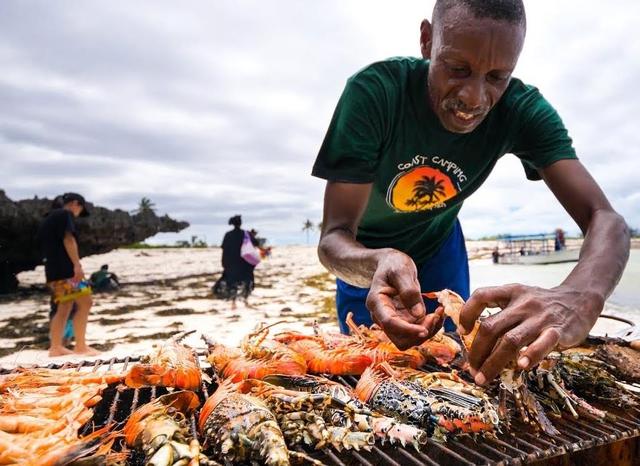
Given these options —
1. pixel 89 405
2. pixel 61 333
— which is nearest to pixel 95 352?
pixel 61 333

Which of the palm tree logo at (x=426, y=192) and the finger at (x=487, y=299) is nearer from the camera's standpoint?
the finger at (x=487, y=299)

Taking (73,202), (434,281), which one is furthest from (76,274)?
(434,281)

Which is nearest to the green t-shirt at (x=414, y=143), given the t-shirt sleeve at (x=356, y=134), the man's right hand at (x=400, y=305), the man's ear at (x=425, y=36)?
the t-shirt sleeve at (x=356, y=134)

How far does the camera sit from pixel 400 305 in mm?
1926

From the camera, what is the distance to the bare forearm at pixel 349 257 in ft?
7.21

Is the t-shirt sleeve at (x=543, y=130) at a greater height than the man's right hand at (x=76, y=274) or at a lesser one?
greater

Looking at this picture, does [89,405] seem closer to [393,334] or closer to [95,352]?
[393,334]

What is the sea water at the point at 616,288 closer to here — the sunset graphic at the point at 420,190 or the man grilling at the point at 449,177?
the man grilling at the point at 449,177

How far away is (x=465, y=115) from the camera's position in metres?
2.52

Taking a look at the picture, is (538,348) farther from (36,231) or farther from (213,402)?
(36,231)

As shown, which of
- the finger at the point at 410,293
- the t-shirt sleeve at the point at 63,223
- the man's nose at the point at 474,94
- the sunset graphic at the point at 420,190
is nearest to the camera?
the finger at the point at 410,293

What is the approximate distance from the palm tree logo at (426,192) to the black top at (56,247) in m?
6.37

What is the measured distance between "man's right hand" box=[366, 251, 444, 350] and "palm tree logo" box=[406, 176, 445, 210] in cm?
132

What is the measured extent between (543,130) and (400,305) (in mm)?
1860
